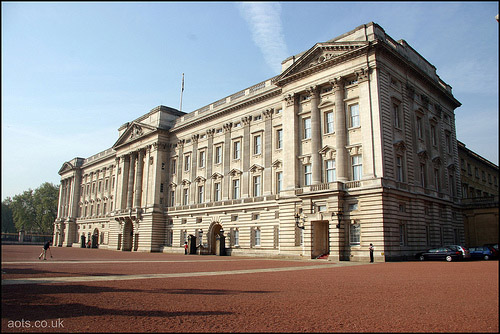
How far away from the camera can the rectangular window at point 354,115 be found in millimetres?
38906

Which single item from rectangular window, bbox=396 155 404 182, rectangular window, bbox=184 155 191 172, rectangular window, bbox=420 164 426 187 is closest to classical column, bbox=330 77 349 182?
rectangular window, bbox=396 155 404 182

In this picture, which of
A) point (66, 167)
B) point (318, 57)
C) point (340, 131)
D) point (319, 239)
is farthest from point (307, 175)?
point (66, 167)

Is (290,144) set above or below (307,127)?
below

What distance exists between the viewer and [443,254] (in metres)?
33.8

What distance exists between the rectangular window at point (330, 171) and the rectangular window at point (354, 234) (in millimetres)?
5490

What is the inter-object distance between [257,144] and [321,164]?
13603mm

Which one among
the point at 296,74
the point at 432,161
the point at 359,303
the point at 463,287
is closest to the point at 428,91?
the point at 432,161

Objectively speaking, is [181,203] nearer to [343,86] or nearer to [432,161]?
[343,86]

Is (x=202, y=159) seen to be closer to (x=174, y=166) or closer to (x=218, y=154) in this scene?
(x=218, y=154)

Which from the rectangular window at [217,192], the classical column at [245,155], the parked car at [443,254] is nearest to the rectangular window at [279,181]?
the classical column at [245,155]

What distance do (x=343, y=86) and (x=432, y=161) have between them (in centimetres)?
1427

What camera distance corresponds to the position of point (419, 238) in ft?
124

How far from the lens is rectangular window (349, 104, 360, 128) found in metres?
38.9

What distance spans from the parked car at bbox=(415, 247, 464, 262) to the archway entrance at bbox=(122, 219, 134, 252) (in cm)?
5283
